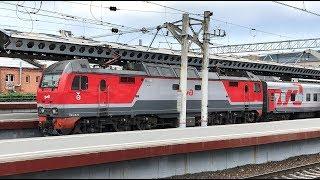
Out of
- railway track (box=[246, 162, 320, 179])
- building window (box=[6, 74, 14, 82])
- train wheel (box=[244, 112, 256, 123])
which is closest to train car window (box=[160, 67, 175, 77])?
train wheel (box=[244, 112, 256, 123])

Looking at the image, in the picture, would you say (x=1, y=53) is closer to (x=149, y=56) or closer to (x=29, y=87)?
(x=149, y=56)

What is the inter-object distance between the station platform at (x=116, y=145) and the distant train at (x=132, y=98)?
5340 millimetres

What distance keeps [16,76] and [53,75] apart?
4001 cm

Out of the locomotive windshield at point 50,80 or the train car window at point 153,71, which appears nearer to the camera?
the locomotive windshield at point 50,80

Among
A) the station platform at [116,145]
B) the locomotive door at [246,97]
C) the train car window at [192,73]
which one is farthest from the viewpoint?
the locomotive door at [246,97]

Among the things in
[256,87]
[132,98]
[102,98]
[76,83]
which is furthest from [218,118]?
[76,83]

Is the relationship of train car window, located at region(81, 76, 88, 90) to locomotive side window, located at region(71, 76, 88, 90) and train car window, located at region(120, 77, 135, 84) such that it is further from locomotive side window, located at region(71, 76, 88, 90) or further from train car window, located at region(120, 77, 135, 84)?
train car window, located at region(120, 77, 135, 84)

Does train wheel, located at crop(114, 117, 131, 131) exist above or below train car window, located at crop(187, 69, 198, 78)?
below

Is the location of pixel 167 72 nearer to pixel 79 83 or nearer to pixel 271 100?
pixel 79 83

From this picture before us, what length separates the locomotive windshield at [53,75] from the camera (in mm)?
17328

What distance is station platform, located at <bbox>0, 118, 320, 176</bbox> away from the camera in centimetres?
969

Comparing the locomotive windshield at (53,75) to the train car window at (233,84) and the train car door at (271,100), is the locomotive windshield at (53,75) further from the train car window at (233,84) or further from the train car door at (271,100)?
the train car door at (271,100)

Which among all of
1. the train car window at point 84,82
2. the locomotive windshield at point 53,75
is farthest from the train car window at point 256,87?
the locomotive windshield at point 53,75

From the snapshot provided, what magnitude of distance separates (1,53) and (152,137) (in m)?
11.5
